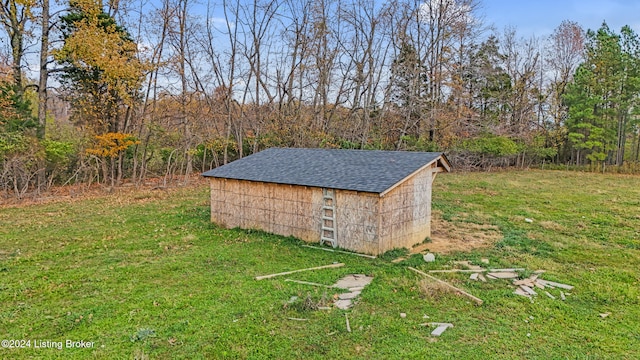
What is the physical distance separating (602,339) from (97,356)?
5.91 metres

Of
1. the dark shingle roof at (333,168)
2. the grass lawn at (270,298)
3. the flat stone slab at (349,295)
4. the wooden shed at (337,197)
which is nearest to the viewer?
the grass lawn at (270,298)

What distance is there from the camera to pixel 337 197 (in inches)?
316

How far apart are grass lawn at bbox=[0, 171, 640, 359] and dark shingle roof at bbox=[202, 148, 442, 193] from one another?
1.46 m

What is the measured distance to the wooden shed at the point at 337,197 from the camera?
304 inches

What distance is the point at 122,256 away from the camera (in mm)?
7566

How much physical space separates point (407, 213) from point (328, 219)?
177cm

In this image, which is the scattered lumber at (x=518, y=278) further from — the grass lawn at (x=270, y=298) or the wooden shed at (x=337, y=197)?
the wooden shed at (x=337, y=197)

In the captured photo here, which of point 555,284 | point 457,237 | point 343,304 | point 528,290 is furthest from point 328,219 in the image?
point 555,284

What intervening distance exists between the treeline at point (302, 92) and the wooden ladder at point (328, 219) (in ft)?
37.4

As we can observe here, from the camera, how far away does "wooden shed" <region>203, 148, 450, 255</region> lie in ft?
25.3

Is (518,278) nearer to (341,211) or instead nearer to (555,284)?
(555,284)

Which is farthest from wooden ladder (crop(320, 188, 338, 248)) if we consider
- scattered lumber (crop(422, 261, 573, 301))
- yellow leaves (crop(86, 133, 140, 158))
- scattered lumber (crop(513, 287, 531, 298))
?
yellow leaves (crop(86, 133, 140, 158))

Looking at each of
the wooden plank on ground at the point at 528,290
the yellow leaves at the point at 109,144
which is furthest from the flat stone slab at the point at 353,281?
the yellow leaves at the point at 109,144

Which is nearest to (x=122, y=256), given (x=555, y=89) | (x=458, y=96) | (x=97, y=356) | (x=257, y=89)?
(x=97, y=356)
